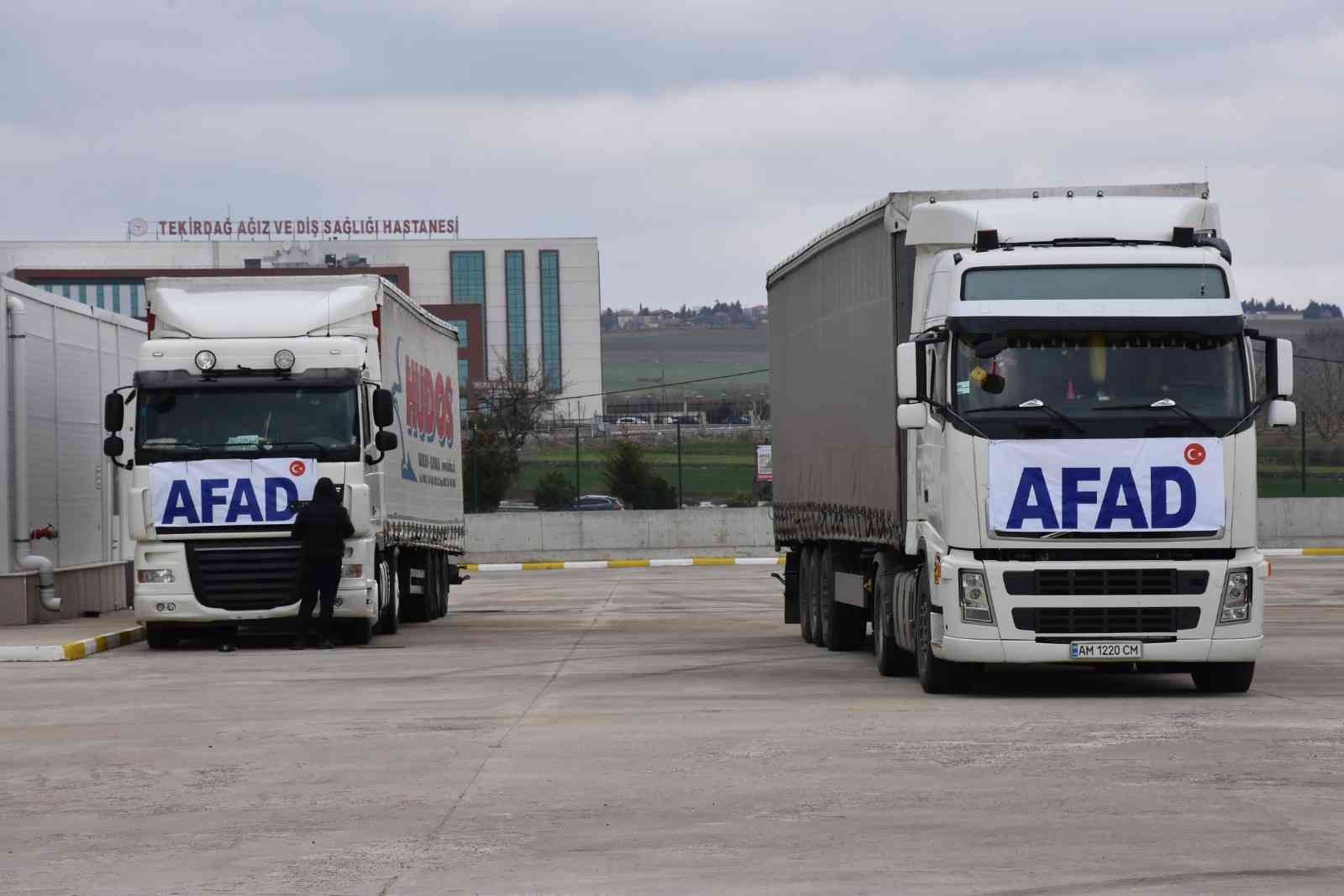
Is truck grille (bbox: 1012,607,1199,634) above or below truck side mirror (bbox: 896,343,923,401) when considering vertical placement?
below

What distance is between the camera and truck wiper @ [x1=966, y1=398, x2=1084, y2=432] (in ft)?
50.4

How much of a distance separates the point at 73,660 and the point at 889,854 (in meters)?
15.1

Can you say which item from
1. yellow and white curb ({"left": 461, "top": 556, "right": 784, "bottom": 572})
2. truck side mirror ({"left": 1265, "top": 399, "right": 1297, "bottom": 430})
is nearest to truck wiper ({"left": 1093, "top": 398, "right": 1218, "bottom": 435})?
truck side mirror ({"left": 1265, "top": 399, "right": 1297, "bottom": 430})

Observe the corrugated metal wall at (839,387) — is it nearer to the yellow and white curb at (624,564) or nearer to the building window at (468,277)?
the yellow and white curb at (624,564)

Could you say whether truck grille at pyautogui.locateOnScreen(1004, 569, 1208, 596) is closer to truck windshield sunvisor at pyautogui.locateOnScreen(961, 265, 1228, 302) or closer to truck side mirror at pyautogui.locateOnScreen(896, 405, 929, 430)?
truck side mirror at pyautogui.locateOnScreen(896, 405, 929, 430)

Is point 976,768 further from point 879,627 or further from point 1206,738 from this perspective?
point 879,627

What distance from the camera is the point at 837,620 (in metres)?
21.9

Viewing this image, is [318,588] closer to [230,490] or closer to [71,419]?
[230,490]

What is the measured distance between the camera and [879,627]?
18406 mm

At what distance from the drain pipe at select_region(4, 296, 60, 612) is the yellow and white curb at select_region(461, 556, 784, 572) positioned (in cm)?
2301

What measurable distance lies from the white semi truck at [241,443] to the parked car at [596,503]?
3539cm

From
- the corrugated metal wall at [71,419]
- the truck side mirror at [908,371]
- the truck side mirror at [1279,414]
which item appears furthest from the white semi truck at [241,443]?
the truck side mirror at [1279,414]

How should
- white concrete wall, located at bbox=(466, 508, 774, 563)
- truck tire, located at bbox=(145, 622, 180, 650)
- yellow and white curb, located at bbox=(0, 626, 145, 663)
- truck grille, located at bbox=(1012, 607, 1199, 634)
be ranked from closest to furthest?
1. truck grille, located at bbox=(1012, 607, 1199, 634)
2. yellow and white curb, located at bbox=(0, 626, 145, 663)
3. truck tire, located at bbox=(145, 622, 180, 650)
4. white concrete wall, located at bbox=(466, 508, 774, 563)

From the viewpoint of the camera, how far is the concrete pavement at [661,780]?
8688mm
